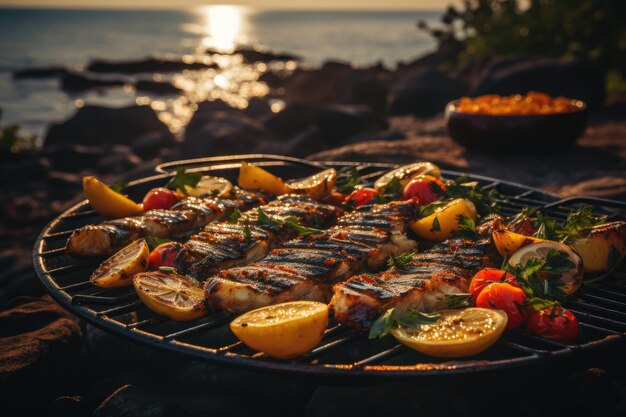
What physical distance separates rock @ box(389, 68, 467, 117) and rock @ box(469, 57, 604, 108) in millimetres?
3510

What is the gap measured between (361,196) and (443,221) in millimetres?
992

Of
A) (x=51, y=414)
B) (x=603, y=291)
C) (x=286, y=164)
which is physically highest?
(x=286, y=164)

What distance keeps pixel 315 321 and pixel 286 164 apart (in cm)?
357

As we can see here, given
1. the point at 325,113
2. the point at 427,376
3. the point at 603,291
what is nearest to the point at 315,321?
the point at 427,376

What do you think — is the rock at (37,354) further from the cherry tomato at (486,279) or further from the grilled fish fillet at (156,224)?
the cherry tomato at (486,279)

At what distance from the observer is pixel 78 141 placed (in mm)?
18297

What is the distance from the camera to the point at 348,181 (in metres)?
5.89

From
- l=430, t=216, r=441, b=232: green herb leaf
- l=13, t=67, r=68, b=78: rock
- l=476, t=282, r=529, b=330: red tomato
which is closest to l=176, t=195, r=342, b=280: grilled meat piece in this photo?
l=430, t=216, r=441, b=232: green herb leaf

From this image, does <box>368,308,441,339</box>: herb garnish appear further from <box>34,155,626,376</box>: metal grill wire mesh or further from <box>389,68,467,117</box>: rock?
<box>389,68,467,117</box>: rock

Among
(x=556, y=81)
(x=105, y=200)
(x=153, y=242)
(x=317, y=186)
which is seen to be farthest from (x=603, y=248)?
(x=556, y=81)

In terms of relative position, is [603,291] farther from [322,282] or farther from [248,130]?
[248,130]

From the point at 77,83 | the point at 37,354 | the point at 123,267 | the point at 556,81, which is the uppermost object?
the point at 77,83

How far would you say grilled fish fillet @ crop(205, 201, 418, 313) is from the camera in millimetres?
3414

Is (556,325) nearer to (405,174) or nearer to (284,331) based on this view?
(284,331)
